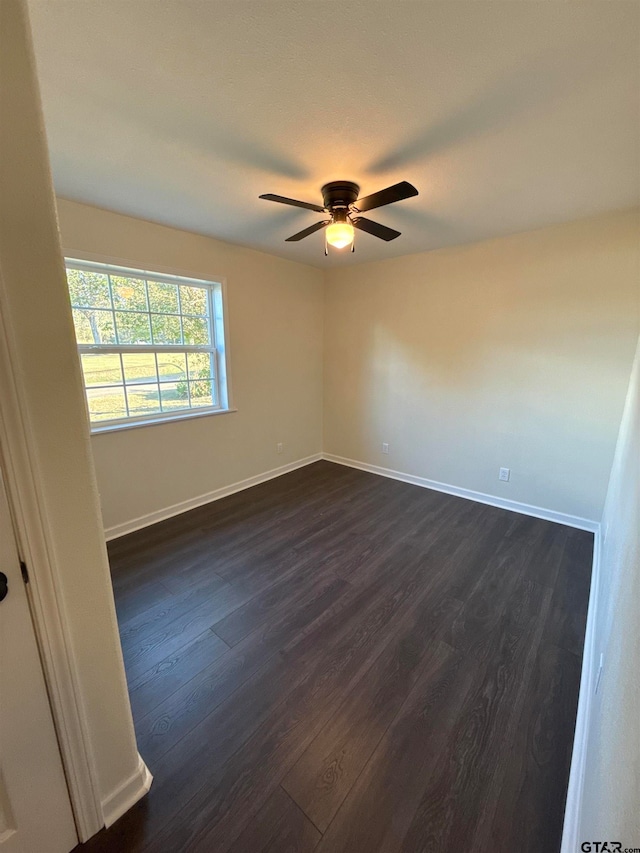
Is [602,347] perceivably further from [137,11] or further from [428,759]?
[137,11]

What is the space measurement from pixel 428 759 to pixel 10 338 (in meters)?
1.90

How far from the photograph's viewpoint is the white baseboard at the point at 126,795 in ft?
3.64

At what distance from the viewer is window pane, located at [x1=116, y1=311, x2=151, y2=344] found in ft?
8.82

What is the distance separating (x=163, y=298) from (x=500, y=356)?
10.0 ft

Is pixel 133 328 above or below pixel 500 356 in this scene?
above

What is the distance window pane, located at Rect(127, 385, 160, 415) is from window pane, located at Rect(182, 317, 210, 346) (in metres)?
0.55

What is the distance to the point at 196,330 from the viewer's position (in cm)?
320

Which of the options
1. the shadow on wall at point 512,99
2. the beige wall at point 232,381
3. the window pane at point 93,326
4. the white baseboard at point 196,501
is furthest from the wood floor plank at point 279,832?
the window pane at point 93,326

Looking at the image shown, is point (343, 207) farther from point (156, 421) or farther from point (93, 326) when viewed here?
point (156, 421)

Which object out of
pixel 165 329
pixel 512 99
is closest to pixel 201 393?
pixel 165 329

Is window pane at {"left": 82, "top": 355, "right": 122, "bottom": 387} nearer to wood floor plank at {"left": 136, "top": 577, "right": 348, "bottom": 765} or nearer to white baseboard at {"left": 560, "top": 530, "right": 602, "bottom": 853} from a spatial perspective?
wood floor plank at {"left": 136, "top": 577, "right": 348, "bottom": 765}

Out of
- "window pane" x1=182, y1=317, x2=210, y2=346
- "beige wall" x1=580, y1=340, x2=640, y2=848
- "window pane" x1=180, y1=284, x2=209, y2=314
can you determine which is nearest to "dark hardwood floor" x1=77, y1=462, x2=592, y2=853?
"beige wall" x1=580, y1=340, x2=640, y2=848

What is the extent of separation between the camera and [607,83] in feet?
4.10

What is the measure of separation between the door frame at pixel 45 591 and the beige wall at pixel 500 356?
3.37 m
